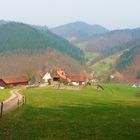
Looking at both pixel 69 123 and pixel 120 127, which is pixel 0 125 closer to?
pixel 69 123

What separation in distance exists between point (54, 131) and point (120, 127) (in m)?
7.71

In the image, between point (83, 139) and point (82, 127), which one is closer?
point (83, 139)

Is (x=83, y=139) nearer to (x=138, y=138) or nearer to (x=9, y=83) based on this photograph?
(x=138, y=138)

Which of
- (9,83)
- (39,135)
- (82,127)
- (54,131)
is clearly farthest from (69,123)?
(9,83)

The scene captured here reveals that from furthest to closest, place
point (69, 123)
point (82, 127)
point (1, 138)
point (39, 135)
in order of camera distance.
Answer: point (69, 123) < point (82, 127) < point (39, 135) < point (1, 138)

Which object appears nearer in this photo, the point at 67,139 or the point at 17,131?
the point at 67,139

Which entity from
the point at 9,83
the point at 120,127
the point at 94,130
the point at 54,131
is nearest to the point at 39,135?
the point at 54,131

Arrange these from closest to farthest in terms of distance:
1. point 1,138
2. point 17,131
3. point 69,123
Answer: point 1,138, point 17,131, point 69,123

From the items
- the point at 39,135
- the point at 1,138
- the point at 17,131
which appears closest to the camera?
the point at 1,138

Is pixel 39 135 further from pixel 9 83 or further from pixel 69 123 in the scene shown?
pixel 9 83

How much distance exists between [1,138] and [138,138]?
1157cm

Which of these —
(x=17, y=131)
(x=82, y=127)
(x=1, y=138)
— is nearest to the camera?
(x=1, y=138)

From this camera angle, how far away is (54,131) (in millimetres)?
38875

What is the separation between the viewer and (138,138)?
1374 inches
